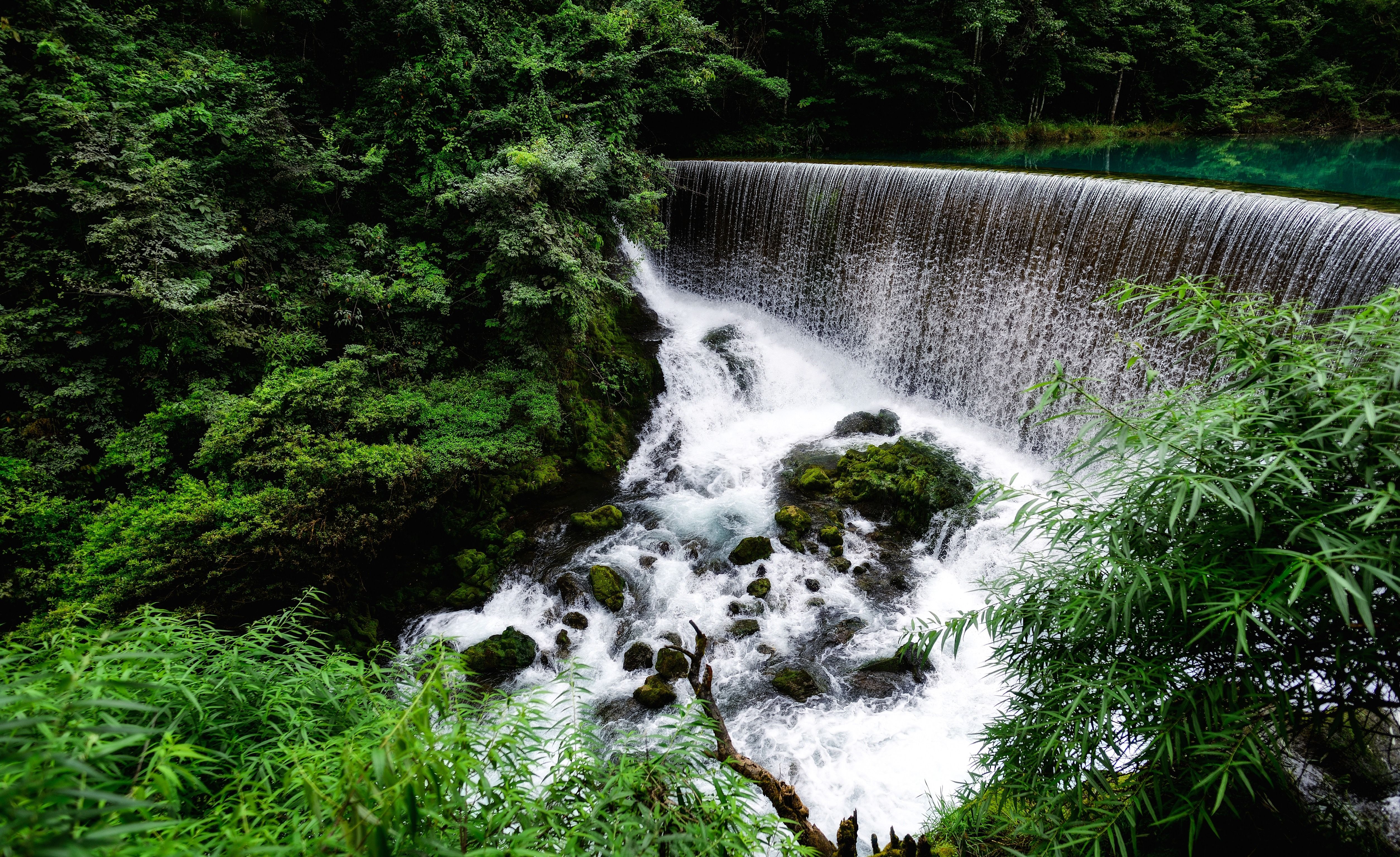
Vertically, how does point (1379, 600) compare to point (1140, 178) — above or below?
below

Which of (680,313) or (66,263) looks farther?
(680,313)

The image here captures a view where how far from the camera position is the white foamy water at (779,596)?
5203mm

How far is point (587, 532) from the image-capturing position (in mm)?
7910

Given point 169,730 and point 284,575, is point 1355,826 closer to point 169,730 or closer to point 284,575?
point 169,730

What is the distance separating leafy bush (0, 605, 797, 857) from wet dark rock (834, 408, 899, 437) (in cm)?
833

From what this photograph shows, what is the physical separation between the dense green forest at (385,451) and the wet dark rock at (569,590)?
903 millimetres

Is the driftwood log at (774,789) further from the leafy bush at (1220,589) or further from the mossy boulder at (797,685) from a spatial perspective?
the mossy boulder at (797,685)

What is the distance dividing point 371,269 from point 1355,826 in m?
9.60

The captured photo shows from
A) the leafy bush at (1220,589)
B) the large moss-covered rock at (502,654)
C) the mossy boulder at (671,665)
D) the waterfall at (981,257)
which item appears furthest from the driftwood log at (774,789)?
the waterfall at (981,257)

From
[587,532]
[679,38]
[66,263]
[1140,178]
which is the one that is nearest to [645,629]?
[587,532]

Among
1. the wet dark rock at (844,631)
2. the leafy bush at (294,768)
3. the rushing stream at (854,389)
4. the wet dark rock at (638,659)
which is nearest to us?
the leafy bush at (294,768)

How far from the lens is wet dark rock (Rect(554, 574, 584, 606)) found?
6.86 meters

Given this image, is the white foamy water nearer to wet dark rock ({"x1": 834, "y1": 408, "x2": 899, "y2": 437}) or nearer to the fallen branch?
wet dark rock ({"x1": 834, "y1": 408, "x2": 899, "y2": 437})

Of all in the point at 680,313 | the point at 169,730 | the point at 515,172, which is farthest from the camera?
the point at 680,313
